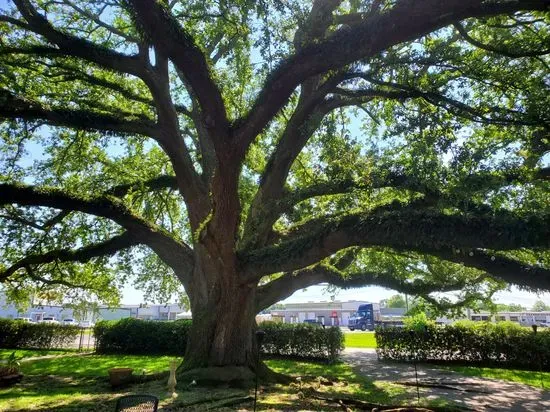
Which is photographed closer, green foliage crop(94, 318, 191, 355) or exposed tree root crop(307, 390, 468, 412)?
exposed tree root crop(307, 390, 468, 412)

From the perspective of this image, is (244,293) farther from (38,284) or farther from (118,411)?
(38,284)

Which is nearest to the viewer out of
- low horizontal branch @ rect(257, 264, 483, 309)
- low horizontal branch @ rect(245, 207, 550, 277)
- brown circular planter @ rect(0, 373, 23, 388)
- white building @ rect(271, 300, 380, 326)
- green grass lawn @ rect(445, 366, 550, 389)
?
low horizontal branch @ rect(245, 207, 550, 277)

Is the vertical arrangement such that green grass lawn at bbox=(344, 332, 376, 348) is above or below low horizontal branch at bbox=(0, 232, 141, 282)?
below

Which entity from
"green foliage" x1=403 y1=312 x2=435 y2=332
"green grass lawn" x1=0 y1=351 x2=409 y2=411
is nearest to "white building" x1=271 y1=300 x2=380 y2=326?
"green foliage" x1=403 y1=312 x2=435 y2=332

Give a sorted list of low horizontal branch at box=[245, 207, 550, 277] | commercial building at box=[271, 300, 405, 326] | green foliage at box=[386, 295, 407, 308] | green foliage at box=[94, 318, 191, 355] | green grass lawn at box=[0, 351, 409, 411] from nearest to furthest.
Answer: low horizontal branch at box=[245, 207, 550, 277]
green grass lawn at box=[0, 351, 409, 411]
green foliage at box=[94, 318, 191, 355]
commercial building at box=[271, 300, 405, 326]
green foliage at box=[386, 295, 407, 308]

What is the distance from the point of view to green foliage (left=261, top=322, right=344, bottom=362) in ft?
55.9

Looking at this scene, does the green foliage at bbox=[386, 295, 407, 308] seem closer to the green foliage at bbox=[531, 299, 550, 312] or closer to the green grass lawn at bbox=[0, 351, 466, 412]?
the green foliage at bbox=[531, 299, 550, 312]

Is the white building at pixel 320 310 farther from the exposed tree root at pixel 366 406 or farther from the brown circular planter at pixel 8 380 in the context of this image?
the exposed tree root at pixel 366 406

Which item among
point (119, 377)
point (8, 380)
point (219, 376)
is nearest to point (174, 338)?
point (8, 380)

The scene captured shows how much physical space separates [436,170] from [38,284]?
43.9ft

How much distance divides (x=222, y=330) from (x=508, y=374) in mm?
10507

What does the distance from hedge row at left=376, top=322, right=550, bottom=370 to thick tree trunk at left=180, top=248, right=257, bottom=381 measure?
8.18m

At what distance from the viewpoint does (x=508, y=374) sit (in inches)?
555

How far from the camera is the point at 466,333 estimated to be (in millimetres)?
16625
